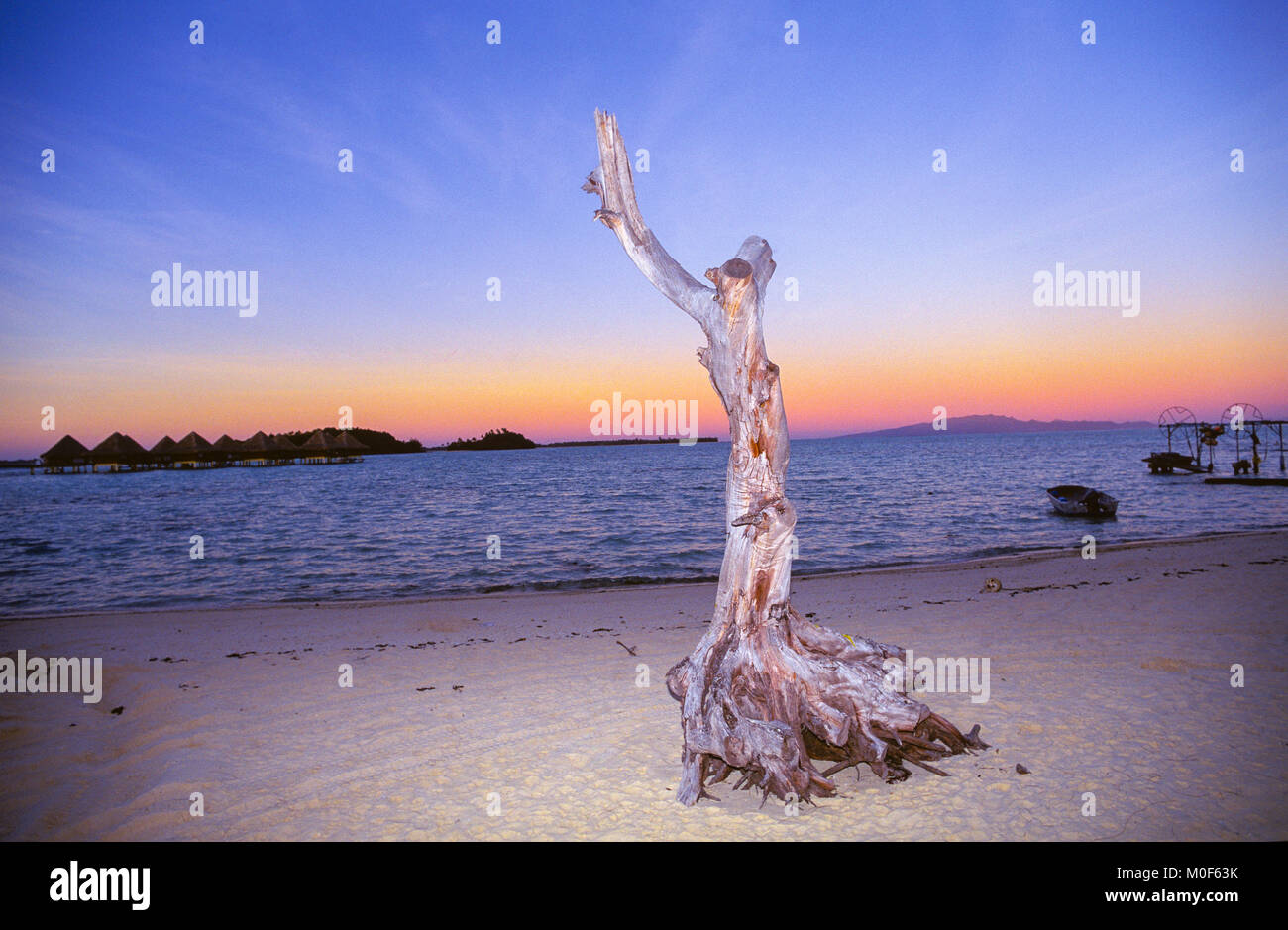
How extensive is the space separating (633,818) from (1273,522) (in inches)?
1267

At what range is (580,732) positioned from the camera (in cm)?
669

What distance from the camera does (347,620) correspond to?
12.9 m

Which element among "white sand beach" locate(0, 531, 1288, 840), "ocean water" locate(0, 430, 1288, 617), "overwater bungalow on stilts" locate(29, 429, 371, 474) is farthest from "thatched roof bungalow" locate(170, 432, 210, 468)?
"white sand beach" locate(0, 531, 1288, 840)

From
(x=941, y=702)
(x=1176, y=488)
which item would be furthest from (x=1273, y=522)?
(x=941, y=702)

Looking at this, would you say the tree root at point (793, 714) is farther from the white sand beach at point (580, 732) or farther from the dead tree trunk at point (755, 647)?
the white sand beach at point (580, 732)

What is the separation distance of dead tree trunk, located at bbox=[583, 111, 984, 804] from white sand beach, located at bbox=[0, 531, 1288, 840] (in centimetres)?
29

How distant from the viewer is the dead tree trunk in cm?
521

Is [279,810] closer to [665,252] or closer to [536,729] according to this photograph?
[536,729]

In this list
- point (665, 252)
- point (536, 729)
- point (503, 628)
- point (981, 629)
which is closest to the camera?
point (665, 252)

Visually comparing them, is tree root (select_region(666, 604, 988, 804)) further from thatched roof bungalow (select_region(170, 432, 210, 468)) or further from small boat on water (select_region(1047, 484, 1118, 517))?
thatched roof bungalow (select_region(170, 432, 210, 468))

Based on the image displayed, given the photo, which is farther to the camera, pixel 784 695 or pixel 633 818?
pixel 784 695

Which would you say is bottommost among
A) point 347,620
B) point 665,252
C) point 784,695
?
point 347,620

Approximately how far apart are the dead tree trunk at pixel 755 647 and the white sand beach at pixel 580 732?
29cm

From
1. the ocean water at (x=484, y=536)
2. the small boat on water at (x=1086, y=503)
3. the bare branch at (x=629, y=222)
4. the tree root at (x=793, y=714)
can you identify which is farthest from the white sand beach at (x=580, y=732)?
the small boat on water at (x=1086, y=503)
